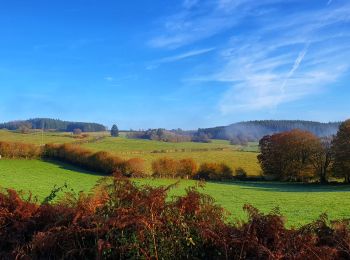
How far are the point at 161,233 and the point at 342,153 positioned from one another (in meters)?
72.5

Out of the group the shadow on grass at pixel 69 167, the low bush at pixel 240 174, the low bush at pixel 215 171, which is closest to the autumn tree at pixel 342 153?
the low bush at pixel 240 174

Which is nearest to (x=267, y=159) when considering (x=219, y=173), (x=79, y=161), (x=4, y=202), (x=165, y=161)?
(x=219, y=173)

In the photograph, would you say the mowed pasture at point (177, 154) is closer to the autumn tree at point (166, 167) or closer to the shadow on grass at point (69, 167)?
the autumn tree at point (166, 167)

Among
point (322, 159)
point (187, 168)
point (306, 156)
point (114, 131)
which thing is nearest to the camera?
point (322, 159)

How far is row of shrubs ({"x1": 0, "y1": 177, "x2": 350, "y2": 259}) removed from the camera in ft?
14.1

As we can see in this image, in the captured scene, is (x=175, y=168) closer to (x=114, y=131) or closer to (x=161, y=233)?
(x=161, y=233)

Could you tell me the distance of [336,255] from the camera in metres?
4.13

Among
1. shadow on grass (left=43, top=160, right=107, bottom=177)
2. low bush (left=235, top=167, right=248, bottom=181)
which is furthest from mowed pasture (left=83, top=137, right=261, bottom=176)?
shadow on grass (left=43, top=160, right=107, bottom=177)

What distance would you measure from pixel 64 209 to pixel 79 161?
81050 millimetres

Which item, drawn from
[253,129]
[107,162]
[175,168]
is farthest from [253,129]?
[107,162]

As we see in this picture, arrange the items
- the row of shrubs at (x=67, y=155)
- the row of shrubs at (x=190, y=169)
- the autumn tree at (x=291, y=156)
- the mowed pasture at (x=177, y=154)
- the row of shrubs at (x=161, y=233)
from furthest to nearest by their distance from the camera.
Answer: the mowed pasture at (x=177, y=154), the row of shrubs at (x=67, y=155), the autumn tree at (x=291, y=156), the row of shrubs at (x=190, y=169), the row of shrubs at (x=161, y=233)

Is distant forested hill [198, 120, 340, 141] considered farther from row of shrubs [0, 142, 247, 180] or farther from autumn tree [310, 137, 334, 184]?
autumn tree [310, 137, 334, 184]

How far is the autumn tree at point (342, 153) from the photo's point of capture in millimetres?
70375

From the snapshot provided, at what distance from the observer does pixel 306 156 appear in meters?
78.8
